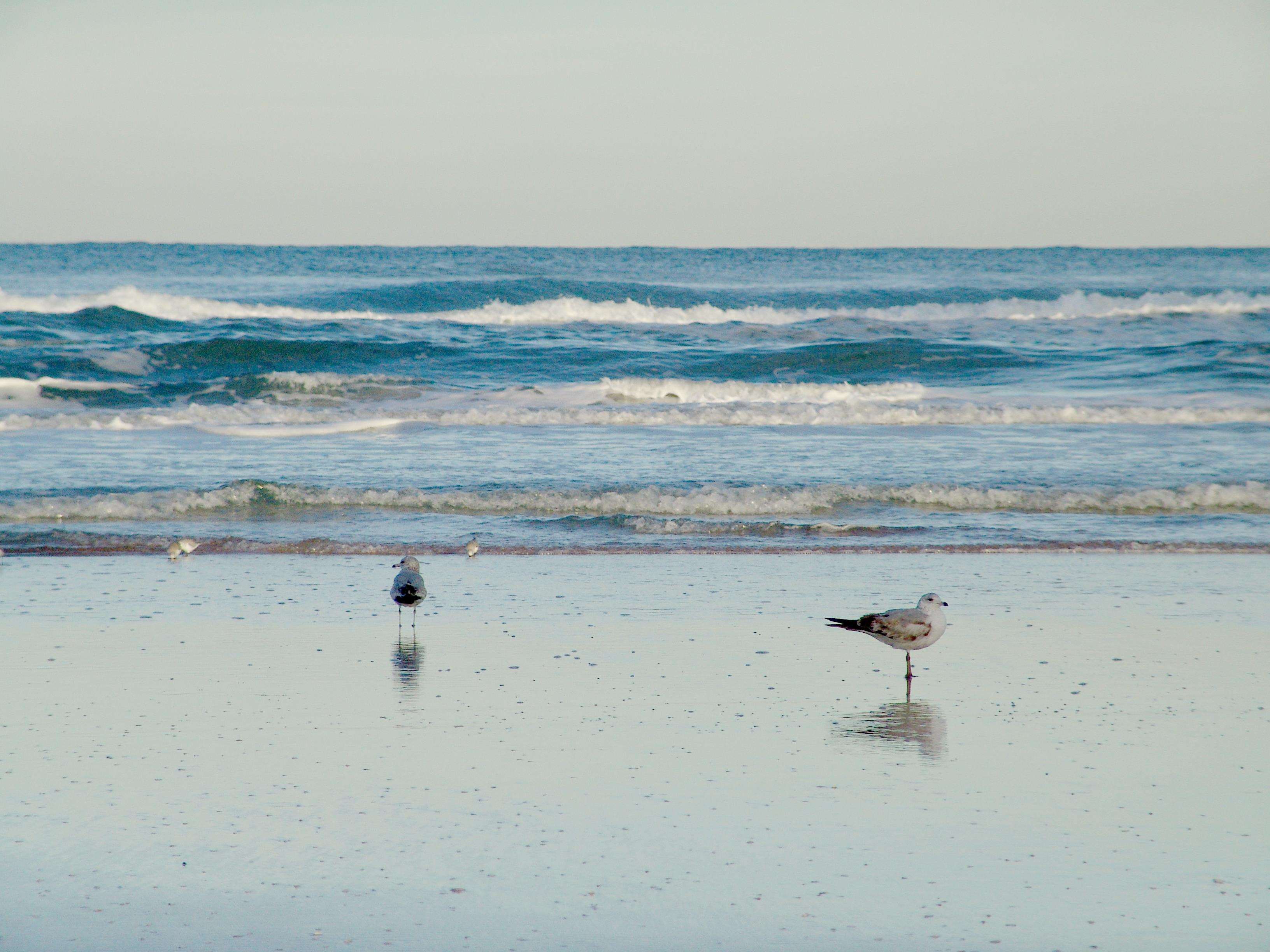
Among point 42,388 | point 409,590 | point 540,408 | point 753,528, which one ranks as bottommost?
point 409,590

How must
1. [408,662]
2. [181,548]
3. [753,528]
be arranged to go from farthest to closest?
[753,528] → [181,548] → [408,662]

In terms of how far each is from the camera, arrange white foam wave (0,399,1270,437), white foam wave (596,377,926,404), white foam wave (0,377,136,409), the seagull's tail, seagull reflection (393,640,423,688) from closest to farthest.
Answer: the seagull's tail < seagull reflection (393,640,423,688) < white foam wave (0,399,1270,437) < white foam wave (0,377,136,409) < white foam wave (596,377,926,404)

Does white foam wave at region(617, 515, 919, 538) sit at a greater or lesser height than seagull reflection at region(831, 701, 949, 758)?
greater

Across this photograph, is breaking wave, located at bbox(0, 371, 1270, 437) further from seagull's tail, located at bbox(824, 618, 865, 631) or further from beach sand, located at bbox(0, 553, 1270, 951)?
seagull's tail, located at bbox(824, 618, 865, 631)

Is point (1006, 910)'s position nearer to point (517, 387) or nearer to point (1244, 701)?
point (1244, 701)

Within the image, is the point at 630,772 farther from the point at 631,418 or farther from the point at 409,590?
the point at 631,418

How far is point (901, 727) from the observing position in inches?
190

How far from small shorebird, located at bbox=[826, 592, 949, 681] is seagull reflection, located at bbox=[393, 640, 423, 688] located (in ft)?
6.37

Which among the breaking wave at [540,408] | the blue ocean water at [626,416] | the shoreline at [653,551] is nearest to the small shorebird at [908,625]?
the shoreline at [653,551]

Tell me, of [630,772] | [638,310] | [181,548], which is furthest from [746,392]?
[630,772]

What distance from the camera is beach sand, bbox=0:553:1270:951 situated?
126 inches

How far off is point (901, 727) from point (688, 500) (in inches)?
221

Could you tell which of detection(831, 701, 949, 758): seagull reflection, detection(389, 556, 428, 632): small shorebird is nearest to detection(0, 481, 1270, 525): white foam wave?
detection(389, 556, 428, 632): small shorebird

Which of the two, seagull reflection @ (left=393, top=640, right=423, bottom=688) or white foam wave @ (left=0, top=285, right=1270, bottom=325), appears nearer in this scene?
seagull reflection @ (left=393, top=640, right=423, bottom=688)
